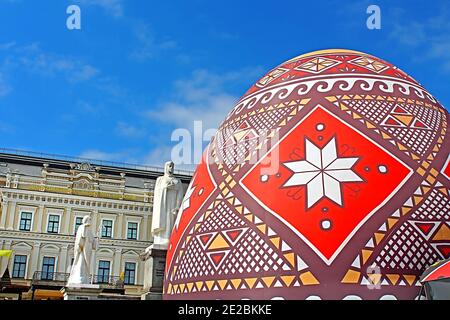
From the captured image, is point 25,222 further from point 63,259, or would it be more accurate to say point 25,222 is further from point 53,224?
point 63,259

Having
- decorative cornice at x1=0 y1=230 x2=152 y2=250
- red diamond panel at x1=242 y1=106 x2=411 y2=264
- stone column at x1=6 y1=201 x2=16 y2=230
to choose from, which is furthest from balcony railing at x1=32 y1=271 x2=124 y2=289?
red diamond panel at x1=242 y1=106 x2=411 y2=264

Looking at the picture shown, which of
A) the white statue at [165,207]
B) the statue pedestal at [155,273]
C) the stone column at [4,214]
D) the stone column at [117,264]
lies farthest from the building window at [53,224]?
the statue pedestal at [155,273]

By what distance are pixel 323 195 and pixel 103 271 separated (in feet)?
106

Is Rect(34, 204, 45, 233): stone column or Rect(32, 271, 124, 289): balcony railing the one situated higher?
Rect(34, 204, 45, 233): stone column

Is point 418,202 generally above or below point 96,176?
below

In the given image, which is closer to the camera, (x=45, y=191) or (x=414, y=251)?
(x=414, y=251)

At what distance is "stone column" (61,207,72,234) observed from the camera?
35188mm

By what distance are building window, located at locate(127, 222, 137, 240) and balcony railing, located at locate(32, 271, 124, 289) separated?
2868mm

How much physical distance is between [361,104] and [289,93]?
0.79 m

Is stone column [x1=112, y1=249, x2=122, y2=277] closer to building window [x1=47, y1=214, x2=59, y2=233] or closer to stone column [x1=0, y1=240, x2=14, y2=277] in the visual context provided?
building window [x1=47, y1=214, x2=59, y2=233]

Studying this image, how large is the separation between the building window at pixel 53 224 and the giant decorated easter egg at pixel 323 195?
1209 inches

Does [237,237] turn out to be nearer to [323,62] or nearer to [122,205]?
[323,62]

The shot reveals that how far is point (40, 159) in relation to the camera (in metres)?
38.3
